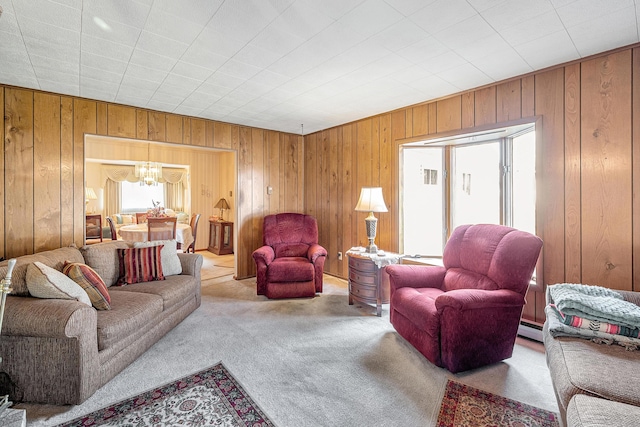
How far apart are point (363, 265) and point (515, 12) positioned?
2.60 metres

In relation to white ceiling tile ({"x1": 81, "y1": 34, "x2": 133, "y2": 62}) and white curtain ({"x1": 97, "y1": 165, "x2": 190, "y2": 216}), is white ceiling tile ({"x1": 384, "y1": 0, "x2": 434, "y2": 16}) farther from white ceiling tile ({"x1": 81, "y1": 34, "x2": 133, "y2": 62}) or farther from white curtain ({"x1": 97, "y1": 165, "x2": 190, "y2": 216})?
white curtain ({"x1": 97, "y1": 165, "x2": 190, "y2": 216})

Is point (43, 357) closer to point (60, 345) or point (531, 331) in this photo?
point (60, 345)

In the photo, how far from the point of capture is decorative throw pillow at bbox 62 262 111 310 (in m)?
2.32

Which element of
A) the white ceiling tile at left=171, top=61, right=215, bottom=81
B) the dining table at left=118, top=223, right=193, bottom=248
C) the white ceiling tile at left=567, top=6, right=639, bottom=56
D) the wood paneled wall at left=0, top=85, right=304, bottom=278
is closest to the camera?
the white ceiling tile at left=567, top=6, right=639, bottom=56

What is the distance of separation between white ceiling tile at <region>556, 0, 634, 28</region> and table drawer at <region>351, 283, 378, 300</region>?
2806mm

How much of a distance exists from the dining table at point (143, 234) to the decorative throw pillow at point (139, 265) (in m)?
2.00

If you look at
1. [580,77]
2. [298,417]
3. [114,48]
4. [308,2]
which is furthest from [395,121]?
[298,417]

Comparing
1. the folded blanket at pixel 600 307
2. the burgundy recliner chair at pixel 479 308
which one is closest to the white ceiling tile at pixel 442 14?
the burgundy recliner chair at pixel 479 308

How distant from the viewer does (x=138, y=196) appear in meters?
8.39

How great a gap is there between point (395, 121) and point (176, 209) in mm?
6660

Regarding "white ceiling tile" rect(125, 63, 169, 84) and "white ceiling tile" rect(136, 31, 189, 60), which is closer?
"white ceiling tile" rect(136, 31, 189, 60)

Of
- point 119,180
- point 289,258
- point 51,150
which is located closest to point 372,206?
point 289,258

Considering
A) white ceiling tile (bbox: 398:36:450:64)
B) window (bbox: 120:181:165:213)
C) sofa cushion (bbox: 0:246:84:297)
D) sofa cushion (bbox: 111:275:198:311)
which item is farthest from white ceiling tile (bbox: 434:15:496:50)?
window (bbox: 120:181:165:213)

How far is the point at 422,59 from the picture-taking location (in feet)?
8.40
